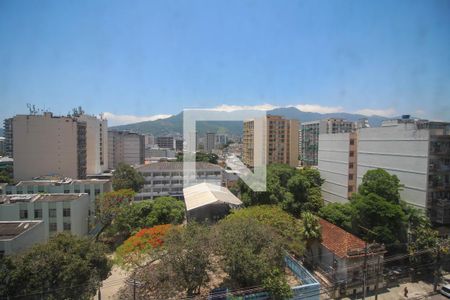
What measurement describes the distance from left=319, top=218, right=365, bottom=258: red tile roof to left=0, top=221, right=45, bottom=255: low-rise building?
12981 mm

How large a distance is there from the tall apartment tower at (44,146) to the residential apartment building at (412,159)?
1167 inches

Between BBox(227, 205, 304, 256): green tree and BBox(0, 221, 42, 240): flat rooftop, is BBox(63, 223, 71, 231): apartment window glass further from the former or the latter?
BBox(227, 205, 304, 256): green tree

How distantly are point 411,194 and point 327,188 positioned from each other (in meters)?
7.60

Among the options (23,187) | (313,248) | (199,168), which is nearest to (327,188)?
(313,248)

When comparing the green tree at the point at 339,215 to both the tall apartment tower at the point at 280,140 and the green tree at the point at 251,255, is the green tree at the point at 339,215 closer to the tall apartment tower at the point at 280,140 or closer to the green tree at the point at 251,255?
the green tree at the point at 251,255

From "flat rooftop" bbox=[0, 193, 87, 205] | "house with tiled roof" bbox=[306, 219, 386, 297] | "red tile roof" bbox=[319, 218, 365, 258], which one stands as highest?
"flat rooftop" bbox=[0, 193, 87, 205]

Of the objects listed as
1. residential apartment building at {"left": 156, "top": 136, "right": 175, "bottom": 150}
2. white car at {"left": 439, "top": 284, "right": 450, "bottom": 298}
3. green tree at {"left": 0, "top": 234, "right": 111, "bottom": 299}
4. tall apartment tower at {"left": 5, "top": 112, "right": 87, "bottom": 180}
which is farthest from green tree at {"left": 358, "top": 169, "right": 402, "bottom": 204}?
residential apartment building at {"left": 156, "top": 136, "right": 175, "bottom": 150}

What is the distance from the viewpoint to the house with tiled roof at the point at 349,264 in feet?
35.9

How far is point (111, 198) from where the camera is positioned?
60.4 feet

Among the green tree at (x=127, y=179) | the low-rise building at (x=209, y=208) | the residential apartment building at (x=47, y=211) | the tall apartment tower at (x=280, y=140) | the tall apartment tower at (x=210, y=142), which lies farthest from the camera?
the tall apartment tower at (x=210, y=142)

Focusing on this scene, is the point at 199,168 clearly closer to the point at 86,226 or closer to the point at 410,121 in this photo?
the point at 86,226

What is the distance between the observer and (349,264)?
10977 mm

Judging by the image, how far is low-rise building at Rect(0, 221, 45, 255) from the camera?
10.0 meters

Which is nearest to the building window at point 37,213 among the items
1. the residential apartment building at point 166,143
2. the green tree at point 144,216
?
the green tree at point 144,216
